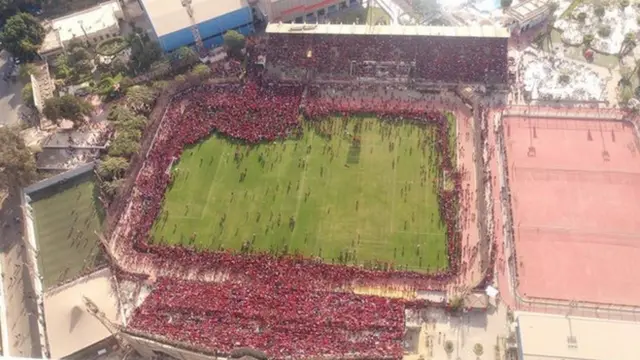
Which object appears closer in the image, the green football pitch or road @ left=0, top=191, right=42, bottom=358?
road @ left=0, top=191, right=42, bottom=358

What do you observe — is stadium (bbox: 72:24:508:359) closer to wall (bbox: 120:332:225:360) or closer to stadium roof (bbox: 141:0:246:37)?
wall (bbox: 120:332:225:360)

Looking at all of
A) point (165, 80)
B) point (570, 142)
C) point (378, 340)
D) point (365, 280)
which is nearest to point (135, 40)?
point (165, 80)

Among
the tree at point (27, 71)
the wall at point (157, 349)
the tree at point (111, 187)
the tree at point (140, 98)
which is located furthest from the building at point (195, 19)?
the wall at point (157, 349)

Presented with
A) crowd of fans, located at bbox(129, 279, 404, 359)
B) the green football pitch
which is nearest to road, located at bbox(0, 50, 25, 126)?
the green football pitch

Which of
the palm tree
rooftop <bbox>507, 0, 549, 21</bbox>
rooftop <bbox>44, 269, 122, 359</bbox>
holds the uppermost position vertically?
rooftop <bbox>507, 0, 549, 21</bbox>

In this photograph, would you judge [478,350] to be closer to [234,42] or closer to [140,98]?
[140,98]

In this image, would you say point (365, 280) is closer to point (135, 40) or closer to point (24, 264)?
point (24, 264)
